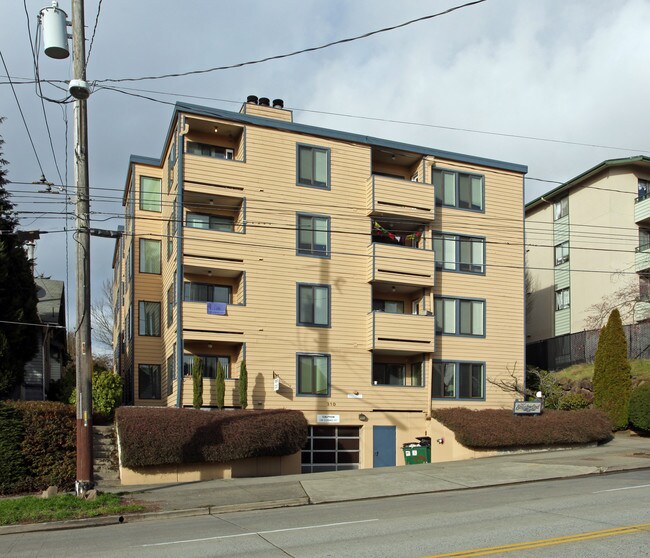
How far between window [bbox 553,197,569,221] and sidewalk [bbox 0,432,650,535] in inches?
859

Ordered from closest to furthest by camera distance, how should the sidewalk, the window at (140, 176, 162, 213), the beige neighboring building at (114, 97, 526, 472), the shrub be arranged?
the sidewalk → the beige neighboring building at (114, 97, 526, 472) → the shrub → the window at (140, 176, 162, 213)

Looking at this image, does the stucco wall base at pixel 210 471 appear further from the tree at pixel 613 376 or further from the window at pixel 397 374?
the tree at pixel 613 376

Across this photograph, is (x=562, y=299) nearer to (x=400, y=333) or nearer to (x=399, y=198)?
(x=399, y=198)

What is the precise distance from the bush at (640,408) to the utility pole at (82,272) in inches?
845

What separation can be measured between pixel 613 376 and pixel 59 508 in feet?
75.7

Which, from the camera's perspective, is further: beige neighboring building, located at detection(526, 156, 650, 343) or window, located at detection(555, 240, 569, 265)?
window, located at detection(555, 240, 569, 265)

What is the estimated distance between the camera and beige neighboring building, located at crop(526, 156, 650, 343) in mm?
40406

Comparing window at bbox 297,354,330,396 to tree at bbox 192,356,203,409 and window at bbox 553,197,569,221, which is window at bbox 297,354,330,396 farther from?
window at bbox 553,197,569,221

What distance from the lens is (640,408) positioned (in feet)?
97.8

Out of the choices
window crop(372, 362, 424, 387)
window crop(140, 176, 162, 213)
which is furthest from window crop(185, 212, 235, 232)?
window crop(372, 362, 424, 387)

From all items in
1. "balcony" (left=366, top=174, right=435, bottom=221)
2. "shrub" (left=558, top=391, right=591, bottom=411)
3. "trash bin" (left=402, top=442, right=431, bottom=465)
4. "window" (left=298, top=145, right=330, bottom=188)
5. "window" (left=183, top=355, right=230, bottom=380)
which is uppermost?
"window" (left=298, top=145, right=330, bottom=188)

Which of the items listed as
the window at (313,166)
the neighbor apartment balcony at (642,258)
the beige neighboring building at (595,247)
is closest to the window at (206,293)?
the window at (313,166)

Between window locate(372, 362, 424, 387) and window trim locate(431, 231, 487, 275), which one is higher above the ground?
window trim locate(431, 231, 487, 275)

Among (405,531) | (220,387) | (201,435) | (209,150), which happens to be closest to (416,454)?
(220,387)
